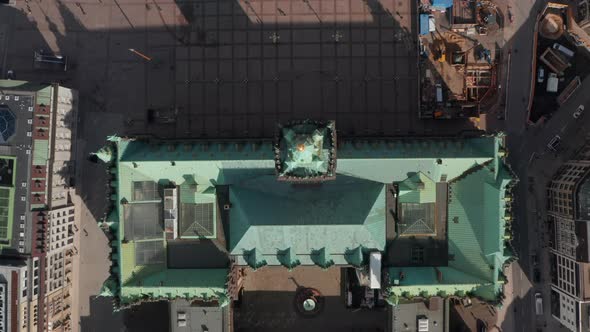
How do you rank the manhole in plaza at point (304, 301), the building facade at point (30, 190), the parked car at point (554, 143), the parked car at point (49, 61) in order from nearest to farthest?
1. the building facade at point (30, 190)
2. the parked car at point (554, 143)
3. the manhole in plaza at point (304, 301)
4. the parked car at point (49, 61)

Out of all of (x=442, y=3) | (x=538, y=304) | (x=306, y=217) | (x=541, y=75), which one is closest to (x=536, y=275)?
(x=538, y=304)

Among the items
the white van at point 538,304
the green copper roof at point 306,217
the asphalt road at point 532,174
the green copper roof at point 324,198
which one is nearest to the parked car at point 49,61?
the green copper roof at point 324,198

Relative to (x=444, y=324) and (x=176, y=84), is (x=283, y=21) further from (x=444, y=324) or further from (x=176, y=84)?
(x=444, y=324)

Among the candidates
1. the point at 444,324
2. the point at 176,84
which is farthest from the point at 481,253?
the point at 176,84

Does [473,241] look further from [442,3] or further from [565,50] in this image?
[442,3]

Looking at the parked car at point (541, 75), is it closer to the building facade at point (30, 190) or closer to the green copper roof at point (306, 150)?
the green copper roof at point (306, 150)

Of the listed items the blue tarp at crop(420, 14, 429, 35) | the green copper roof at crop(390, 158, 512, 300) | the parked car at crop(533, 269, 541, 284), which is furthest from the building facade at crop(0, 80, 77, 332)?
the parked car at crop(533, 269, 541, 284)

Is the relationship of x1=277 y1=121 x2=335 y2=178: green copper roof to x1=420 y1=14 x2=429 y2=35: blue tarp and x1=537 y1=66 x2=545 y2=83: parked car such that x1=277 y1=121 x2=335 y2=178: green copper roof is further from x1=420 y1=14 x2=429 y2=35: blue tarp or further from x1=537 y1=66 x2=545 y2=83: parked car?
x1=537 y1=66 x2=545 y2=83: parked car

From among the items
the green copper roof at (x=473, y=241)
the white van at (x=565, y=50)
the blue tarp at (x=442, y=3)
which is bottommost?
the green copper roof at (x=473, y=241)
